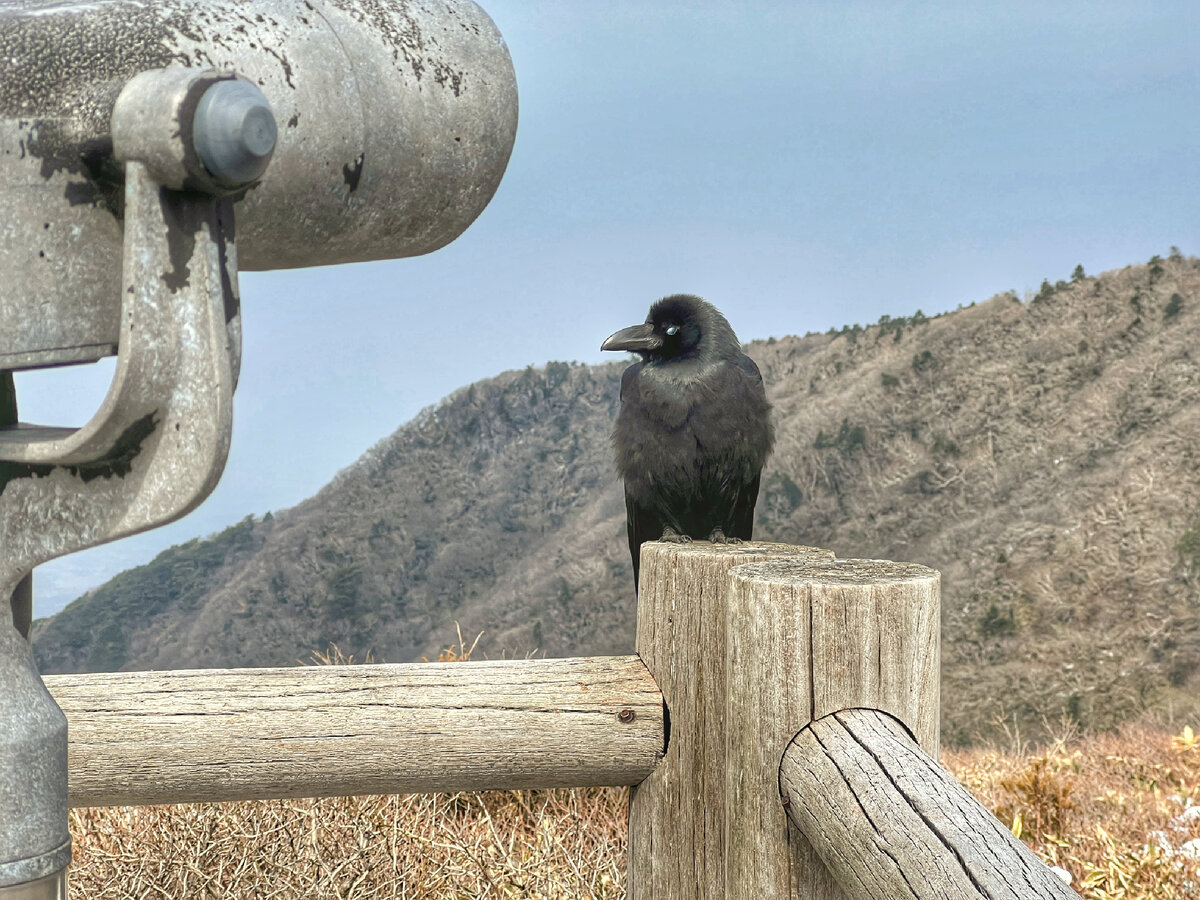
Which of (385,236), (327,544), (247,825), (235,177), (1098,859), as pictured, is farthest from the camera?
(327,544)

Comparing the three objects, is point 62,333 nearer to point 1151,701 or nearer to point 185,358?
point 185,358

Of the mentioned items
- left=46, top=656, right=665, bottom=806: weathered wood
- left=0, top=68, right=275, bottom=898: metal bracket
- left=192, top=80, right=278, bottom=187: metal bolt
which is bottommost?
left=46, top=656, right=665, bottom=806: weathered wood

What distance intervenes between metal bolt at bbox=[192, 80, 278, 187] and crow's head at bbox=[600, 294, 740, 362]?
2597 mm

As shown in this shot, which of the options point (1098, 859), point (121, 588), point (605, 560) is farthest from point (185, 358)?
point (605, 560)

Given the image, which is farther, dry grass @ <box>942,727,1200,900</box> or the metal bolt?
dry grass @ <box>942,727,1200,900</box>

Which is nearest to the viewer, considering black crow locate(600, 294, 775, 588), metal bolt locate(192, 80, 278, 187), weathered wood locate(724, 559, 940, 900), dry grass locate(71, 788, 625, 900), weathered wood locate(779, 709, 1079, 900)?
metal bolt locate(192, 80, 278, 187)

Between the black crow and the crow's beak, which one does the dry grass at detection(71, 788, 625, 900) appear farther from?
the crow's beak

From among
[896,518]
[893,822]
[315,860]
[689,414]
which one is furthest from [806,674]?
[896,518]

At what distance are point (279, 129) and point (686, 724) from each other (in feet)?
3.95

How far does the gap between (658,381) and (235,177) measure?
8.61 feet

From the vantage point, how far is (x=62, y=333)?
905 millimetres

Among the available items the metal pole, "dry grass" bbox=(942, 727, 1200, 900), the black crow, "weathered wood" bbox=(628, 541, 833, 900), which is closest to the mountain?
"dry grass" bbox=(942, 727, 1200, 900)

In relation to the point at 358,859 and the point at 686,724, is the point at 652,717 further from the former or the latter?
the point at 358,859

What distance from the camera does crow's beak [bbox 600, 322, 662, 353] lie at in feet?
11.2
